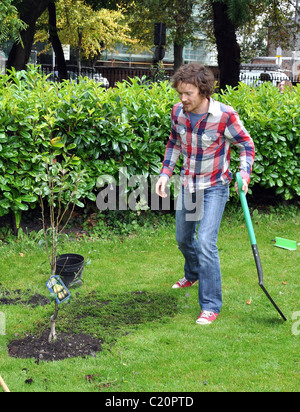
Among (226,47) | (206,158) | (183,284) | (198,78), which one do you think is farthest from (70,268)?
(226,47)

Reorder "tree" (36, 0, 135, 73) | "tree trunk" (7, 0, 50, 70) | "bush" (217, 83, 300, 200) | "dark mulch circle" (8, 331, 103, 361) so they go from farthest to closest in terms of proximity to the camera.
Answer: "tree" (36, 0, 135, 73)
"tree trunk" (7, 0, 50, 70)
"bush" (217, 83, 300, 200)
"dark mulch circle" (8, 331, 103, 361)

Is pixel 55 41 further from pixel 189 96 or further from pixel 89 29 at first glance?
pixel 189 96

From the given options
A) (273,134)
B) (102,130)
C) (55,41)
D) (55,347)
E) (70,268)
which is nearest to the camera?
(55,347)

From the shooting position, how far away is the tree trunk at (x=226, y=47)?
12.3 metres

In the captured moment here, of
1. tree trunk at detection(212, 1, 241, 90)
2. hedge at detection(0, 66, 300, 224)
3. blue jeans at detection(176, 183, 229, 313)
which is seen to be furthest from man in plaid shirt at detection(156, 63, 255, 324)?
tree trunk at detection(212, 1, 241, 90)

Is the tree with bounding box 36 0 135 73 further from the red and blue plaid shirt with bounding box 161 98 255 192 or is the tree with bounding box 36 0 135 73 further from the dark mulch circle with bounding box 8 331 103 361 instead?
the dark mulch circle with bounding box 8 331 103 361

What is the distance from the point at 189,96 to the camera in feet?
12.5

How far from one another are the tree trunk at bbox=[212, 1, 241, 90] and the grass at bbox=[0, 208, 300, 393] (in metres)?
7.71

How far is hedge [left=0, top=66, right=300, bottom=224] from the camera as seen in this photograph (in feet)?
18.4

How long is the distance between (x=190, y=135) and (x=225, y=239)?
2.56 meters

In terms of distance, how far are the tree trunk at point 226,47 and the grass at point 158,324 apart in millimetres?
7711

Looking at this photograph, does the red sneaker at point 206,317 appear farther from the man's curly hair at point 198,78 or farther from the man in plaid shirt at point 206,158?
the man's curly hair at point 198,78

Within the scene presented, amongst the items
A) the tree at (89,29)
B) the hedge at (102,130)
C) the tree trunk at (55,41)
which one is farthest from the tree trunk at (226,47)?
the tree at (89,29)

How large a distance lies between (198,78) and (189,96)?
0.47 feet
